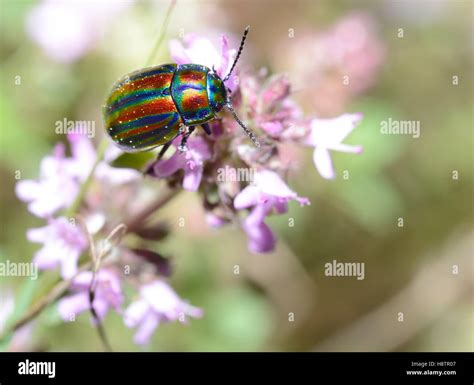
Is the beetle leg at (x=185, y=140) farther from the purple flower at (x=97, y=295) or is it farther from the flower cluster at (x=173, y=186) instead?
the purple flower at (x=97, y=295)

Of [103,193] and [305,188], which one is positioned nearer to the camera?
[103,193]

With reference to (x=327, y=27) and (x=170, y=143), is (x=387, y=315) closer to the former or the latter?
(x=327, y=27)

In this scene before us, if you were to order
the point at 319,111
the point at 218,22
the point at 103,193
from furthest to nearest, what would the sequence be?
the point at 218,22 → the point at 319,111 → the point at 103,193

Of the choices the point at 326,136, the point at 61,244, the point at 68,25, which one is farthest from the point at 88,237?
the point at 68,25

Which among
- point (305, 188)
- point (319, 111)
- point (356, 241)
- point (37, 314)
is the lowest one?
point (37, 314)

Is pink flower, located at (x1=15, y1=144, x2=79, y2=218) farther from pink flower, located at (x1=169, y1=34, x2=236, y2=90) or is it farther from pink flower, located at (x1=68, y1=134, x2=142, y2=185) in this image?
pink flower, located at (x1=169, y1=34, x2=236, y2=90)

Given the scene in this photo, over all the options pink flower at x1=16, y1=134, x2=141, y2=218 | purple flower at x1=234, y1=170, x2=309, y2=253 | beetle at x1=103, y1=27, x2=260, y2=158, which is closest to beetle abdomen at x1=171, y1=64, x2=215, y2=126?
beetle at x1=103, y1=27, x2=260, y2=158

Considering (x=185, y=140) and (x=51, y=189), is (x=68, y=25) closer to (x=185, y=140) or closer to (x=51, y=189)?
(x=51, y=189)
